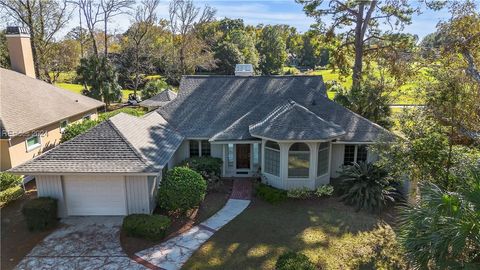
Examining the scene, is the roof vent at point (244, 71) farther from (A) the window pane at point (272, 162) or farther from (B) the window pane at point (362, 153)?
(B) the window pane at point (362, 153)

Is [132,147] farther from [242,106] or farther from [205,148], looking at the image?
[242,106]

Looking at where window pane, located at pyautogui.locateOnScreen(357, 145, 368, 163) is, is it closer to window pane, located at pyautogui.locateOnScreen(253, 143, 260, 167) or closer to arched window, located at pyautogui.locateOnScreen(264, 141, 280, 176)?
arched window, located at pyautogui.locateOnScreen(264, 141, 280, 176)

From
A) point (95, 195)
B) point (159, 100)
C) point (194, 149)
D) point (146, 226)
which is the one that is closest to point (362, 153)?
point (194, 149)

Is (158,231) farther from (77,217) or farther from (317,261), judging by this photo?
(317,261)

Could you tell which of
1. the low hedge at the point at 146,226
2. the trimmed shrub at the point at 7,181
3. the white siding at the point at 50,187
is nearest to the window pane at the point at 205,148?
the low hedge at the point at 146,226

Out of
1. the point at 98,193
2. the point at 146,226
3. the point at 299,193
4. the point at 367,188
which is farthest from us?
the point at 299,193

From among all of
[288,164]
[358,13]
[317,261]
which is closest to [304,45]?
[358,13]

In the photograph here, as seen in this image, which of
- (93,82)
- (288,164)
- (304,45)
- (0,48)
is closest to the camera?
(288,164)
